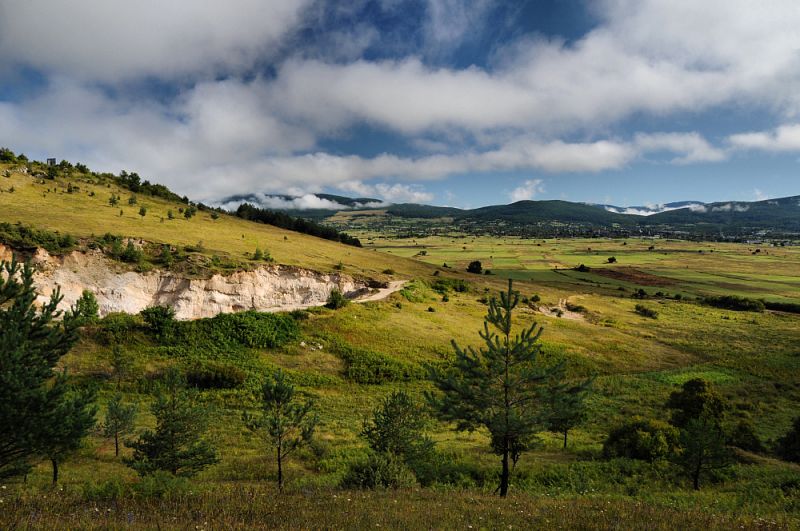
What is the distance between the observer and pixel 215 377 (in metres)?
32.8

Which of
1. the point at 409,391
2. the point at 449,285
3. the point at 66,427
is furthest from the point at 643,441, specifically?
the point at 449,285

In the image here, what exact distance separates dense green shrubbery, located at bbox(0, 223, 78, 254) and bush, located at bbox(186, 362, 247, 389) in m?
24.0

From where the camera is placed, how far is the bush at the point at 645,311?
2647 inches

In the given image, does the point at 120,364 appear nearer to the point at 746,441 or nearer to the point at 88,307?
the point at 88,307

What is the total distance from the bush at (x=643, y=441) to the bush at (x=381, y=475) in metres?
13.2

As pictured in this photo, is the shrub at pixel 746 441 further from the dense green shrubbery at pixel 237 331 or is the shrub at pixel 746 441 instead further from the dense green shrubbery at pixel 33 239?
the dense green shrubbery at pixel 33 239

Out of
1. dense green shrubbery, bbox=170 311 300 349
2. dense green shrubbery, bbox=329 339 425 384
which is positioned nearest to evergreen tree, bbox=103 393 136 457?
dense green shrubbery, bbox=170 311 300 349

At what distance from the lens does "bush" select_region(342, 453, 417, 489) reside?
1540 cm

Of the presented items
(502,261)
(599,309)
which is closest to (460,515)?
(599,309)

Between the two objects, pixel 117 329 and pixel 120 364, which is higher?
pixel 117 329

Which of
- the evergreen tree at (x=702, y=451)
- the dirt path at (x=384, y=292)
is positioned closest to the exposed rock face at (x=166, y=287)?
the dirt path at (x=384, y=292)

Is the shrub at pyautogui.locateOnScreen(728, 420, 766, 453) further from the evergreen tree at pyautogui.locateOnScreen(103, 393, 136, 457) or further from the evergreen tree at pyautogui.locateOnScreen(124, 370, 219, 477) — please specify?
the evergreen tree at pyautogui.locateOnScreen(103, 393, 136, 457)

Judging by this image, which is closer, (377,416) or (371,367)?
(377,416)

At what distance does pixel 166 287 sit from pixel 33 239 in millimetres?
14116
